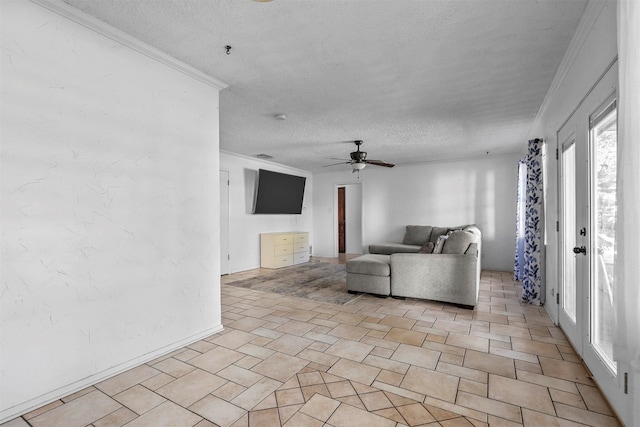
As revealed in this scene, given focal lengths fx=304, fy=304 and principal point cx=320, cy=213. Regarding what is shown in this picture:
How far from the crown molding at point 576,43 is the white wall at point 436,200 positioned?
323 cm

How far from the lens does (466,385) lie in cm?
195

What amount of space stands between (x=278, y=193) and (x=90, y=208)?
5087 millimetres

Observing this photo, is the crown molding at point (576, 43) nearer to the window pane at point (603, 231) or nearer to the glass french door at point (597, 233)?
the glass french door at point (597, 233)

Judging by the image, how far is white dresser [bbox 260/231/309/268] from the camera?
6.53 metres

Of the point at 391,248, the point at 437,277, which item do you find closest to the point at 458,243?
the point at 437,277

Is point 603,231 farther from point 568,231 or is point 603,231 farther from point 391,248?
point 391,248

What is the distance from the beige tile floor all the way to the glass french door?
7.3 inches

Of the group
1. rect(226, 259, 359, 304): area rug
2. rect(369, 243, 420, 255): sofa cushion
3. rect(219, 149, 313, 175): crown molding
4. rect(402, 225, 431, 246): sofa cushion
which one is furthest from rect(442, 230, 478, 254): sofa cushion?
rect(219, 149, 313, 175): crown molding

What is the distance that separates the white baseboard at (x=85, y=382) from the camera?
165cm

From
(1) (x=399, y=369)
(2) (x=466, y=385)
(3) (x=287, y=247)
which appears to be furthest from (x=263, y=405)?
(3) (x=287, y=247)

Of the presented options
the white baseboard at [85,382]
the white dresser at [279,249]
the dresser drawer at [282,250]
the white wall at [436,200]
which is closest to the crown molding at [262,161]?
the white wall at [436,200]

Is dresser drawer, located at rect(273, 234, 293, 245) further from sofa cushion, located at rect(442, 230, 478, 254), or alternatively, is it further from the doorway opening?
sofa cushion, located at rect(442, 230, 478, 254)

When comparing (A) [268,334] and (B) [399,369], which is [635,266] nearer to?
(B) [399,369]

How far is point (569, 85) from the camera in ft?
8.20
